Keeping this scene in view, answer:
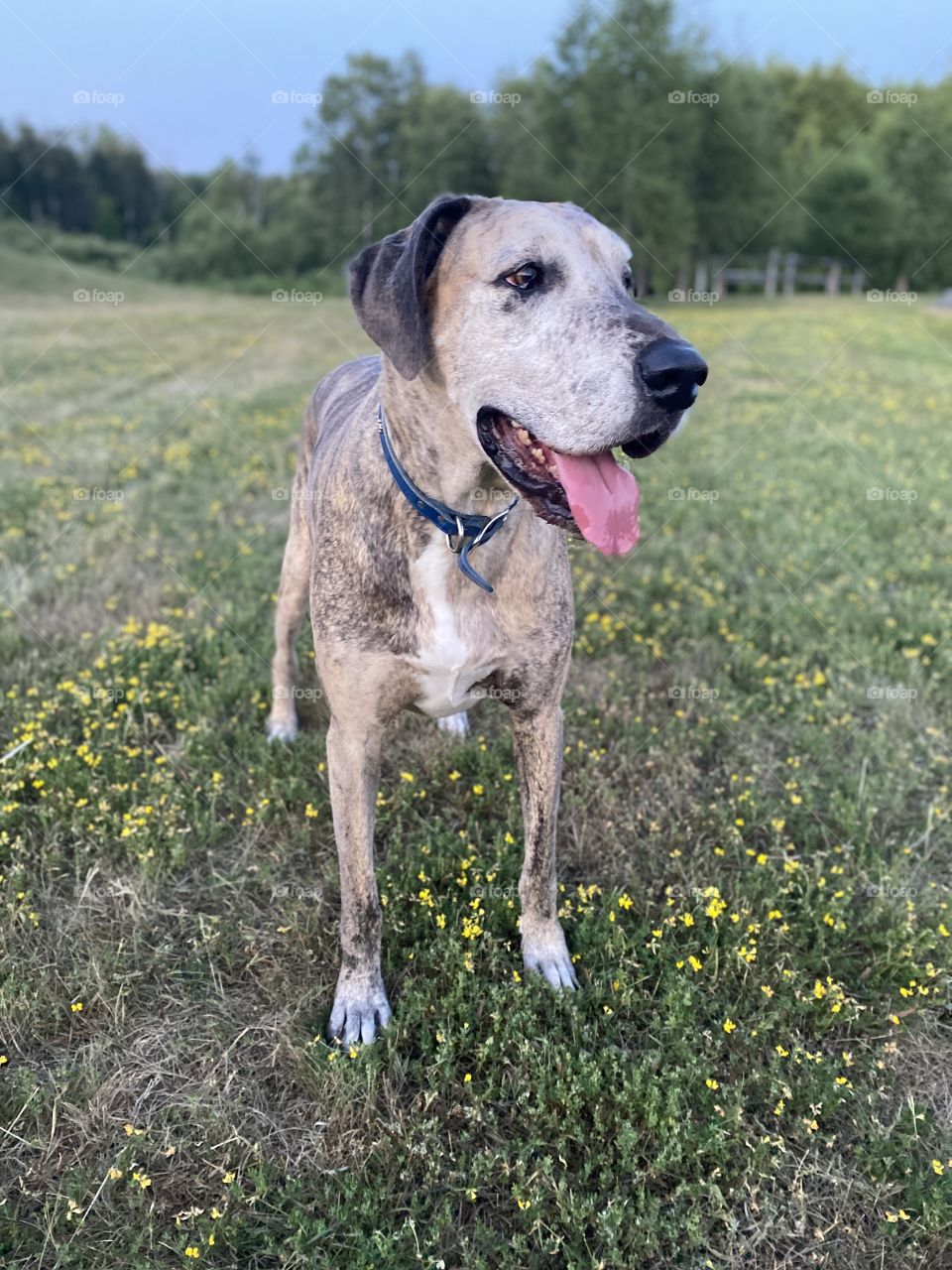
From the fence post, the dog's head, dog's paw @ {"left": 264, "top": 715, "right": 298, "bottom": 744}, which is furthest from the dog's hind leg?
the fence post

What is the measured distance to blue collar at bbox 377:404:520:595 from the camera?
265 centimetres

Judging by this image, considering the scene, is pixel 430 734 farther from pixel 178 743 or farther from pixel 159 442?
pixel 159 442

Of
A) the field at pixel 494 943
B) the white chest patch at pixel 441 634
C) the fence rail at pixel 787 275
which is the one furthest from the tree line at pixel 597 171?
the white chest patch at pixel 441 634

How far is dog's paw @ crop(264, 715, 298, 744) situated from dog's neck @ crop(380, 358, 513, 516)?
2.06 meters

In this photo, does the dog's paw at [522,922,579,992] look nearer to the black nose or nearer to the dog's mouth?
the dog's mouth

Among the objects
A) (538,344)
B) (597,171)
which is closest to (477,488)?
(538,344)

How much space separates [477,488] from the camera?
8.72 ft

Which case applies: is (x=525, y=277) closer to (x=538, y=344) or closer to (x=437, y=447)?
(x=538, y=344)

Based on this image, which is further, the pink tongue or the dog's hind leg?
the dog's hind leg

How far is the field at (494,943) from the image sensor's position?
2.35 metres

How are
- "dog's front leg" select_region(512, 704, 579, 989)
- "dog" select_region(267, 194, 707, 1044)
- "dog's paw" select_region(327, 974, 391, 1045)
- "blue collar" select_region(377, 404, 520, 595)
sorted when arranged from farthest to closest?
1. "dog's front leg" select_region(512, 704, 579, 989)
2. "dog's paw" select_region(327, 974, 391, 1045)
3. "blue collar" select_region(377, 404, 520, 595)
4. "dog" select_region(267, 194, 707, 1044)

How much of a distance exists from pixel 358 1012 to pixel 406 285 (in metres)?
2.33

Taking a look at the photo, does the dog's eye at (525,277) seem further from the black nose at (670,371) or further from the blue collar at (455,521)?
the blue collar at (455,521)

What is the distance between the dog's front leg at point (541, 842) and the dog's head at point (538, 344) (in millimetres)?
873
